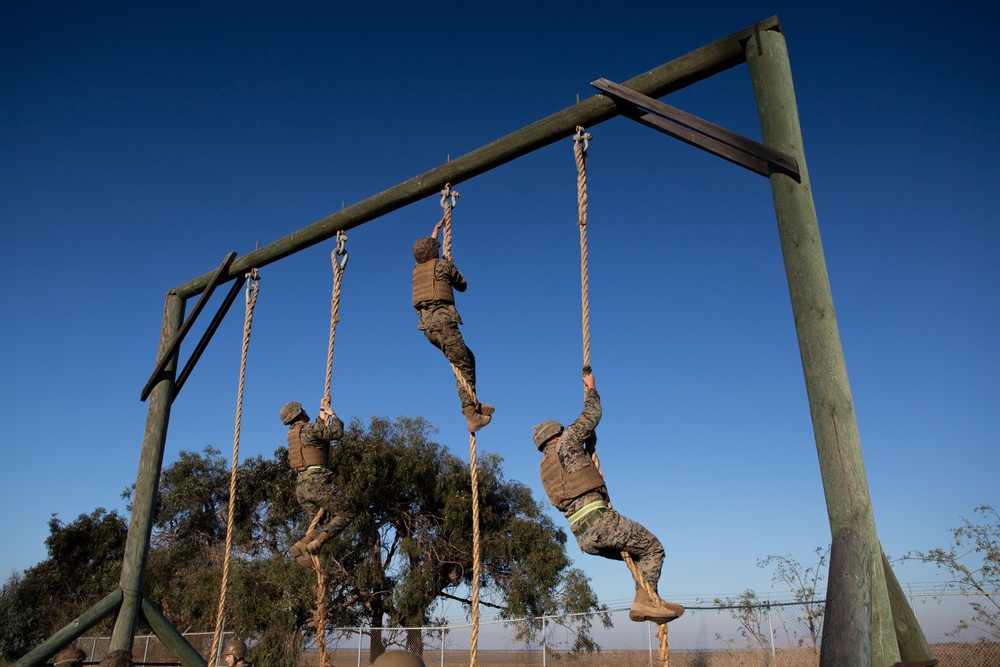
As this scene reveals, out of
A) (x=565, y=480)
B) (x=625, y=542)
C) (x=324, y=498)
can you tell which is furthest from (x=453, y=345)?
(x=625, y=542)

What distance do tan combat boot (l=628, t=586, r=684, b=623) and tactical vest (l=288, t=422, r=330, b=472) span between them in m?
3.44

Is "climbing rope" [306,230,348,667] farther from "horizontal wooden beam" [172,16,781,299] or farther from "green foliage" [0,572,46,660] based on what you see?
"green foliage" [0,572,46,660]

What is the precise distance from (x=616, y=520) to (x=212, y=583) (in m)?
22.3

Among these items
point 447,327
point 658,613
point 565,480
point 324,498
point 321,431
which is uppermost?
point 447,327

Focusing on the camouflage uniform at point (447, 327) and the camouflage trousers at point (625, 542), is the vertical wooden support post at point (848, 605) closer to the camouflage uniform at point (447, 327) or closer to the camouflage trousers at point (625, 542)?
the camouflage trousers at point (625, 542)

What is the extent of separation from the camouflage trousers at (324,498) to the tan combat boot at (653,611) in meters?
3.27

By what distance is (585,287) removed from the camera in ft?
14.1

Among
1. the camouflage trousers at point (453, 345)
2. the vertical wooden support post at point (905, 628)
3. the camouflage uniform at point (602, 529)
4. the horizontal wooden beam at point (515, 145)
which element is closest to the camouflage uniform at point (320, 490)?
the camouflage trousers at point (453, 345)

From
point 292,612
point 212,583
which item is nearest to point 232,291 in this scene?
point 292,612

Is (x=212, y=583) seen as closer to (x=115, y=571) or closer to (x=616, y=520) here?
(x=115, y=571)

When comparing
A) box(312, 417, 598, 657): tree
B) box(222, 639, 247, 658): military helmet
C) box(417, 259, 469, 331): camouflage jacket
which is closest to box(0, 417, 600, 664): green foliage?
box(312, 417, 598, 657): tree

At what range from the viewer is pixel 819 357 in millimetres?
3545

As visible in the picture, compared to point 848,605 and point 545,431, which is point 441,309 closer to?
point 545,431

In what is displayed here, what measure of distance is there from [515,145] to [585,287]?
1467 mm
